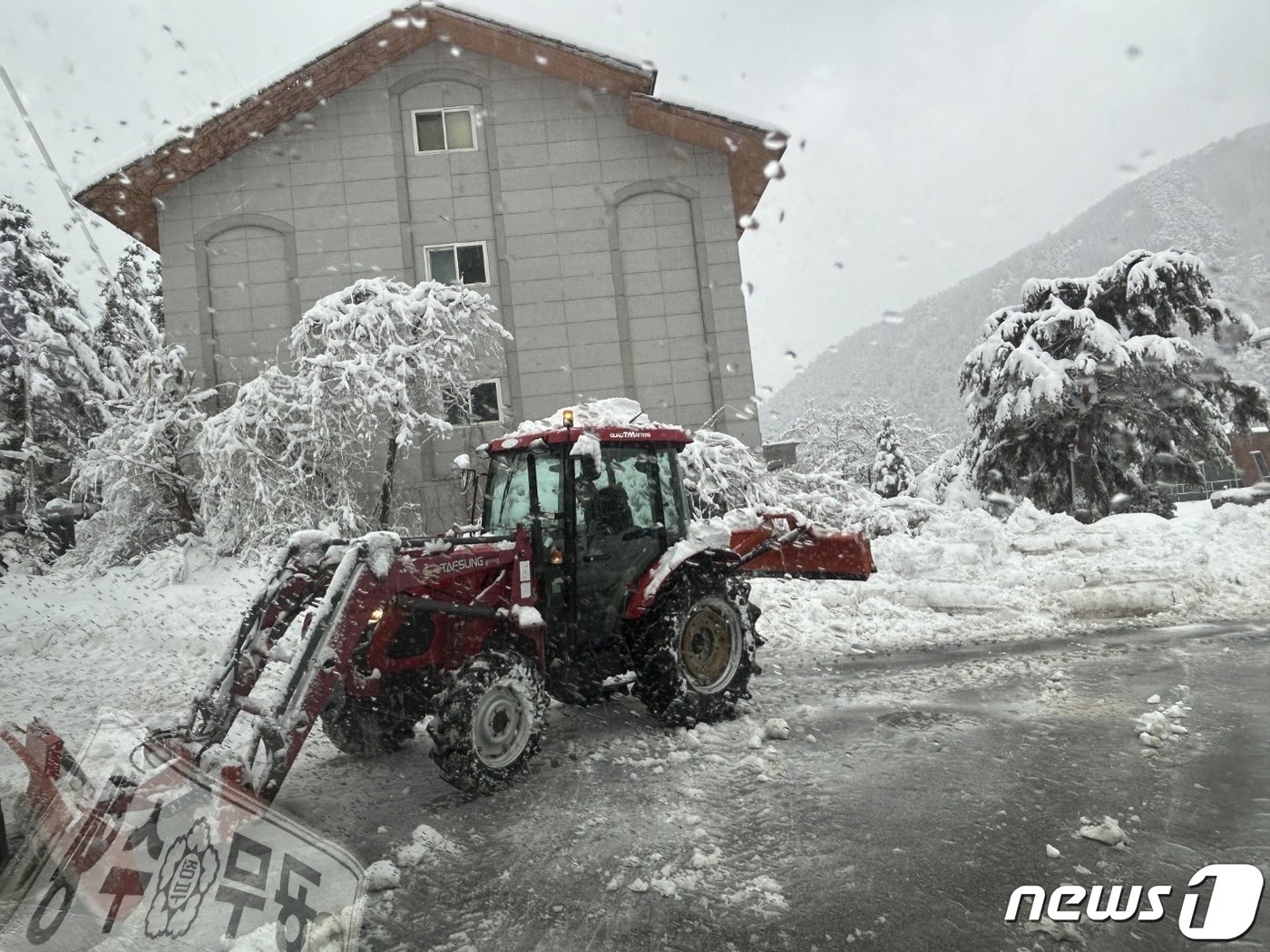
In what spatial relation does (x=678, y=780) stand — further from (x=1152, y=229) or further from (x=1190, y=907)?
(x=1152, y=229)

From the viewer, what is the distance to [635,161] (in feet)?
50.3

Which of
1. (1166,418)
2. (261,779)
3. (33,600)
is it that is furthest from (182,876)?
(1166,418)

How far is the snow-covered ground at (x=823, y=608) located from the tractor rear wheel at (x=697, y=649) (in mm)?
208

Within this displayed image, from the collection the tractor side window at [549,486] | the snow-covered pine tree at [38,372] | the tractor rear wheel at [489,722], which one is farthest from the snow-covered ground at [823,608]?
the snow-covered pine tree at [38,372]

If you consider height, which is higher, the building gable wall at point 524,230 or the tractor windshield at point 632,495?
the building gable wall at point 524,230

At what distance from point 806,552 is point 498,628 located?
3300 mm

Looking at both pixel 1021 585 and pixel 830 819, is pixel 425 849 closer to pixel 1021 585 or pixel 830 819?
pixel 830 819

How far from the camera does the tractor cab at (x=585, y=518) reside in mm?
5523

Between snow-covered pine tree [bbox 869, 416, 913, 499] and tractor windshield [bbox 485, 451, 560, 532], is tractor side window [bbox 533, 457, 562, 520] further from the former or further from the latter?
snow-covered pine tree [bbox 869, 416, 913, 499]

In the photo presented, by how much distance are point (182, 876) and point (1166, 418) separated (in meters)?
19.1

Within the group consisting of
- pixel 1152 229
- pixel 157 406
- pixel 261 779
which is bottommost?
pixel 261 779

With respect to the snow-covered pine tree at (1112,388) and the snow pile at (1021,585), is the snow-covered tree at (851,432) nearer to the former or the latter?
the snow-covered pine tree at (1112,388)

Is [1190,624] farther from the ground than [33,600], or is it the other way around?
[33,600]

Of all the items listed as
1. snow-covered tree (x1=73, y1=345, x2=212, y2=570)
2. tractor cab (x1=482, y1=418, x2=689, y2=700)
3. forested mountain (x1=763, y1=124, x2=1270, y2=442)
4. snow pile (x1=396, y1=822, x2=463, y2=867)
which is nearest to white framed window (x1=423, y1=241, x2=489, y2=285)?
snow-covered tree (x1=73, y1=345, x2=212, y2=570)
